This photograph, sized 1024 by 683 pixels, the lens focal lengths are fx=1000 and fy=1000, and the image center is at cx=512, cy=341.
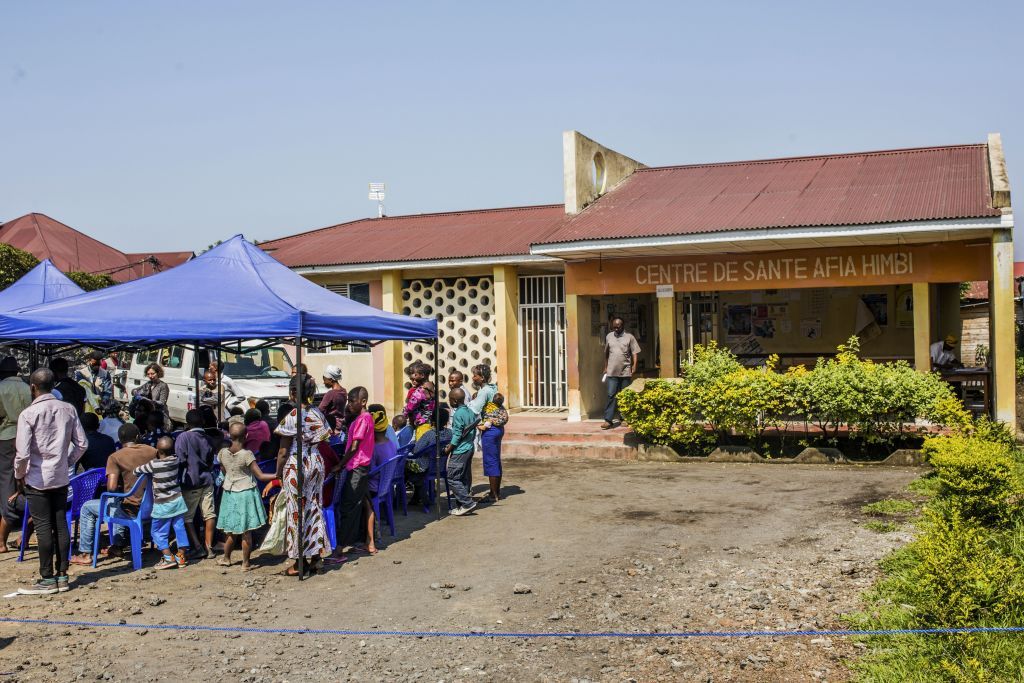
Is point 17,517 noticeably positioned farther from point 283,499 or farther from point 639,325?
point 639,325

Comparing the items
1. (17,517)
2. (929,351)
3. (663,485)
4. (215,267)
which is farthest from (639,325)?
(17,517)

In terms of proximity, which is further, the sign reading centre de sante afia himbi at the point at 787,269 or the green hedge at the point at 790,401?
the sign reading centre de sante afia himbi at the point at 787,269

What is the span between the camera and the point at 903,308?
61.8ft

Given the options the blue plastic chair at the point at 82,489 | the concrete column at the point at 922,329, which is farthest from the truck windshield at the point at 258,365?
the concrete column at the point at 922,329

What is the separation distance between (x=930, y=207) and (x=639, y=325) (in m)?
6.77

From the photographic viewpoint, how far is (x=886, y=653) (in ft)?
18.1

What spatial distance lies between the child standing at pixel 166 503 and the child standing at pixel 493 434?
3.18m

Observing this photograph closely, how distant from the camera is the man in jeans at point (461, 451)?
32.4 feet

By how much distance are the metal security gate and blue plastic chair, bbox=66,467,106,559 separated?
10.3 meters

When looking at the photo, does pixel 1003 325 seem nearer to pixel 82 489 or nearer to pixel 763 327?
pixel 763 327

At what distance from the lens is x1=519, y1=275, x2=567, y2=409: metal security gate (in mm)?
18031

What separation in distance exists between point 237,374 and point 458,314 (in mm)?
4145

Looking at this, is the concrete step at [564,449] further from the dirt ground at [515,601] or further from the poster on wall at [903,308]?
the poster on wall at [903,308]

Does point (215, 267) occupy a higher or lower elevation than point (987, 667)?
higher
